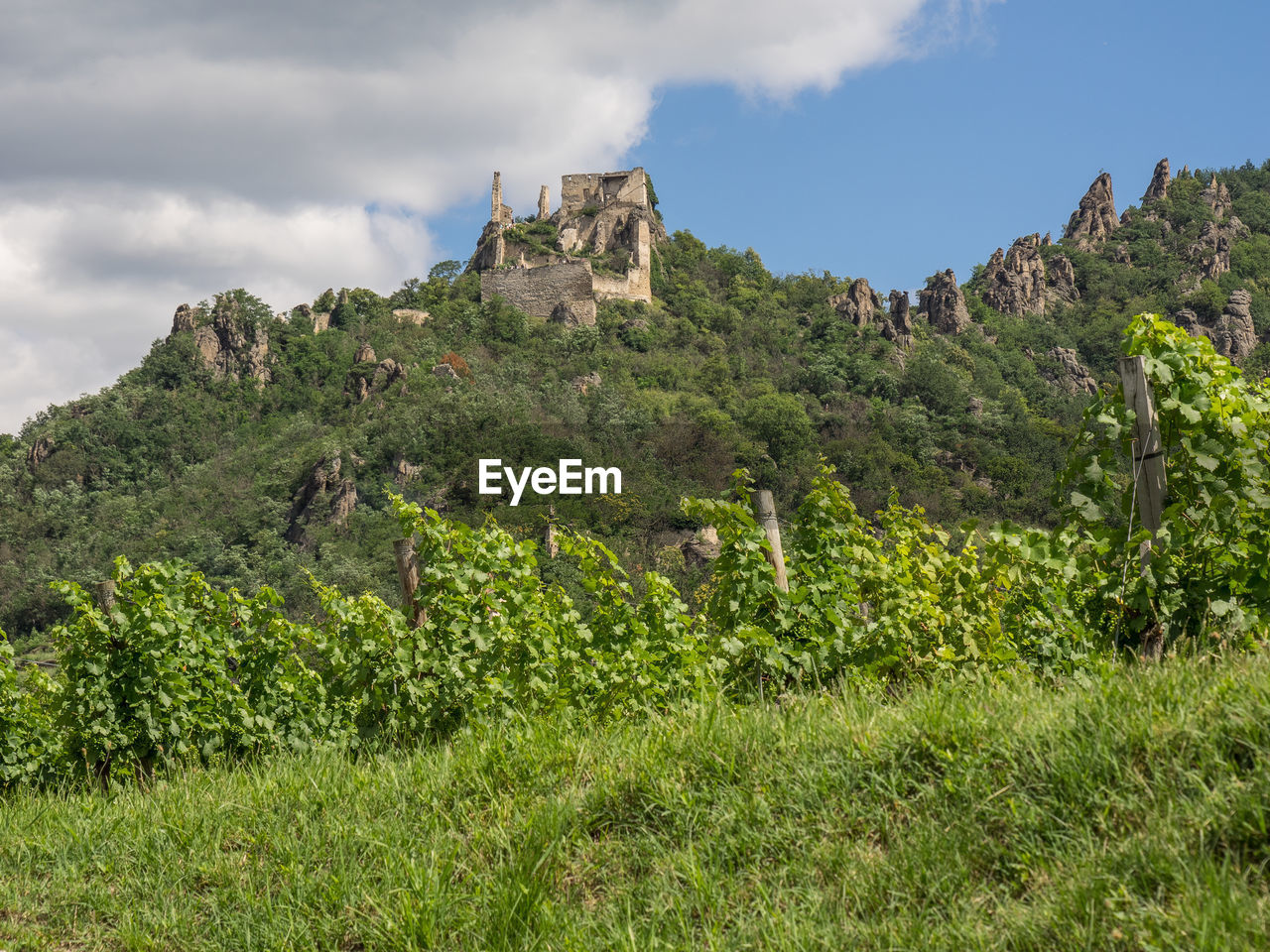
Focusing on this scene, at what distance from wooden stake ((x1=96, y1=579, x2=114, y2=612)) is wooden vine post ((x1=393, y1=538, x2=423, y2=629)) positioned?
168 cm

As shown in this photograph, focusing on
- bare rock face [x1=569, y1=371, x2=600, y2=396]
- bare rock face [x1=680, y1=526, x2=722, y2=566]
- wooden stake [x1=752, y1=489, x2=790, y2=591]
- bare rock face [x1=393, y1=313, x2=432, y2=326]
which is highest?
bare rock face [x1=393, y1=313, x2=432, y2=326]

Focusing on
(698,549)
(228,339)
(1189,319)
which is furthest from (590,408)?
(1189,319)

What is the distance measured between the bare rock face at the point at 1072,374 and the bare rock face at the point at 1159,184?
28909 millimetres

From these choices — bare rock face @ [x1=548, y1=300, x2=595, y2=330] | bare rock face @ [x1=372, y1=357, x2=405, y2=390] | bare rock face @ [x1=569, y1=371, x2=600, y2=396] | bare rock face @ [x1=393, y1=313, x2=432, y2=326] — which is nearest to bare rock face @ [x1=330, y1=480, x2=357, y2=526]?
bare rock face @ [x1=372, y1=357, x2=405, y2=390]

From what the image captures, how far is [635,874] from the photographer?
274 centimetres

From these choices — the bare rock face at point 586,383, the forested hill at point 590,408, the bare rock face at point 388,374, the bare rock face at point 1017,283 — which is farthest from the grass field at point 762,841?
the bare rock face at point 1017,283

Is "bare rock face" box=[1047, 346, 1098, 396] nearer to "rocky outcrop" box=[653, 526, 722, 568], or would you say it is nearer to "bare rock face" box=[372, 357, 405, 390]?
"rocky outcrop" box=[653, 526, 722, 568]

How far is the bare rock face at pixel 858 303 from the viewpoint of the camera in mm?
60312

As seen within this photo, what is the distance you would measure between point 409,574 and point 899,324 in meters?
58.4

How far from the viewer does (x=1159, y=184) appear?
82.5m

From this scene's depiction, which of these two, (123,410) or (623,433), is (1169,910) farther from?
(123,410)

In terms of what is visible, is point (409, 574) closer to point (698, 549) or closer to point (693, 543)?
point (698, 549)

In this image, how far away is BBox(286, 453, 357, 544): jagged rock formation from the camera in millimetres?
37188

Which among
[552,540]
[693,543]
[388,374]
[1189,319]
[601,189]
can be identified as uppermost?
[601,189]
